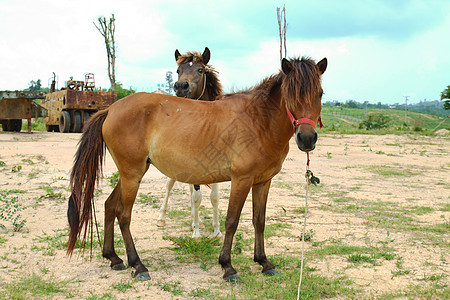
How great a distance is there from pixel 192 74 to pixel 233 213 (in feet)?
A: 8.06

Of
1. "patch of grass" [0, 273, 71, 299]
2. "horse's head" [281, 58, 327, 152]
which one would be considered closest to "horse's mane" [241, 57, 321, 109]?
"horse's head" [281, 58, 327, 152]

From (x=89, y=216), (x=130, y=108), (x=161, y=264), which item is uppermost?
(x=130, y=108)

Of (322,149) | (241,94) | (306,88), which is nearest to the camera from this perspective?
(306,88)

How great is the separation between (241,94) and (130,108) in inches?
48.6

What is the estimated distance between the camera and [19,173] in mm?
8852

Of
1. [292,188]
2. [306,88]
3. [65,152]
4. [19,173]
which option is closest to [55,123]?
[65,152]

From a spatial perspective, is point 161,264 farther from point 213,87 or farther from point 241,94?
point 213,87

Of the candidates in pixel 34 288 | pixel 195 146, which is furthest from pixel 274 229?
pixel 34 288

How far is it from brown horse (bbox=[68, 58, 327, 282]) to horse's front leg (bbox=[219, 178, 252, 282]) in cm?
1

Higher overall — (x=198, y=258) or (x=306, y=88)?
(x=306, y=88)

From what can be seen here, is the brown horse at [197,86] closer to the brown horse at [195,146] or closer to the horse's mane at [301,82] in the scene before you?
the brown horse at [195,146]

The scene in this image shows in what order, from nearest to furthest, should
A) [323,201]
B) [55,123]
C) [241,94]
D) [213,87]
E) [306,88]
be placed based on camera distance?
[306,88] < [241,94] < [213,87] < [323,201] < [55,123]

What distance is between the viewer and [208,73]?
19.4ft

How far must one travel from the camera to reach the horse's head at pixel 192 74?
18.0 feet
